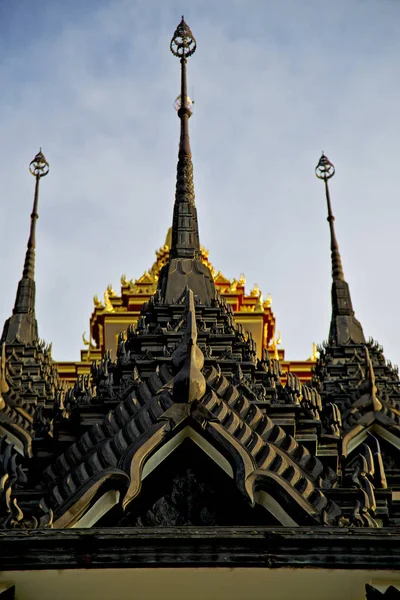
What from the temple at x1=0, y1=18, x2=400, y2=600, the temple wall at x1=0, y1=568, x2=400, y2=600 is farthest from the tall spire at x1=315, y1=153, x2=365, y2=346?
the temple wall at x1=0, y1=568, x2=400, y2=600

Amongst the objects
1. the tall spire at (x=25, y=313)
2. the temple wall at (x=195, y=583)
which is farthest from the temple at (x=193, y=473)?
the tall spire at (x=25, y=313)

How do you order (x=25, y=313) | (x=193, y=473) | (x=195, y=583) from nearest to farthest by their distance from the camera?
(x=195, y=583) → (x=193, y=473) → (x=25, y=313)

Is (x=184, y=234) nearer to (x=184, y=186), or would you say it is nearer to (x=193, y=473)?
(x=184, y=186)

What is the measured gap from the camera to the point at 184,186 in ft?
75.2

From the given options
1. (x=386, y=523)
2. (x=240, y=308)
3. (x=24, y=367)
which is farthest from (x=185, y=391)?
(x=240, y=308)

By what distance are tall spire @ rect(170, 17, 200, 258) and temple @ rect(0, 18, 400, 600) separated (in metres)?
0.04

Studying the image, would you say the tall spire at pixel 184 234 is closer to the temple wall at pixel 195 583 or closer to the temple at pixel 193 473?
the temple at pixel 193 473

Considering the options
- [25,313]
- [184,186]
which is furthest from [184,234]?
[25,313]

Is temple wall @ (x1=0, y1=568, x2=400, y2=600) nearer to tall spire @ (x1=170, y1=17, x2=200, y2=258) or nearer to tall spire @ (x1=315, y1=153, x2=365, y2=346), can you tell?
tall spire @ (x1=170, y1=17, x2=200, y2=258)

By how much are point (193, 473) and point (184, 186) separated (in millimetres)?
9297

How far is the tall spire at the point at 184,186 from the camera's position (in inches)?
853

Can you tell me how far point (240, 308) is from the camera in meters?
34.2

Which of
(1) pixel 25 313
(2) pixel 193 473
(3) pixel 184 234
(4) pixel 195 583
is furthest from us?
(1) pixel 25 313

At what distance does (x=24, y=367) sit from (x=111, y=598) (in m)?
15.0
